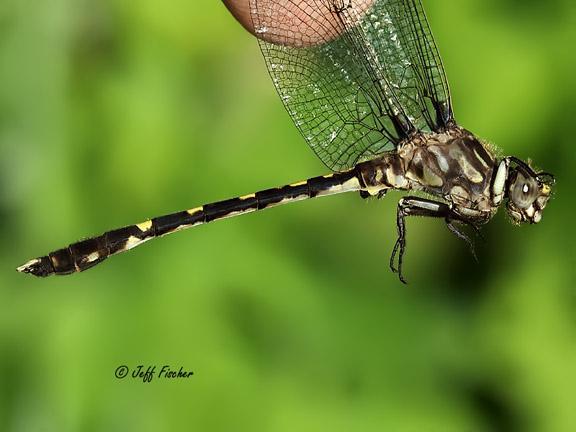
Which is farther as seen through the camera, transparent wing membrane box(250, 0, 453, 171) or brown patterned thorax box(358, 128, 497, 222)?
transparent wing membrane box(250, 0, 453, 171)

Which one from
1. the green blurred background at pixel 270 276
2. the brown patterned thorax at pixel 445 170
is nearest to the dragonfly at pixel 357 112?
the brown patterned thorax at pixel 445 170

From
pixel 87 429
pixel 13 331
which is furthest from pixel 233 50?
pixel 87 429

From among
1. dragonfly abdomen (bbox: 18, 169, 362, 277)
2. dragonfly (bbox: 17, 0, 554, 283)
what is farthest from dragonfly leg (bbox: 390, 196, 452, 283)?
dragonfly abdomen (bbox: 18, 169, 362, 277)

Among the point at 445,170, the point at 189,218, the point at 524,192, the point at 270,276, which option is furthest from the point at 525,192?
the point at 270,276

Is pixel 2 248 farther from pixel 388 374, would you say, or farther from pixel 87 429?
pixel 388 374

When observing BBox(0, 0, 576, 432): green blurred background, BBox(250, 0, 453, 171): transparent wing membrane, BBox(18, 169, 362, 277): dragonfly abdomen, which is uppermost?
BBox(250, 0, 453, 171): transparent wing membrane

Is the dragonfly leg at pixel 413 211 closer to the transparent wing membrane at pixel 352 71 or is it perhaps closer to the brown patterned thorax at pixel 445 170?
the brown patterned thorax at pixel 445 170

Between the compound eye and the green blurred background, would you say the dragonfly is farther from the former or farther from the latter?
the green blurred background

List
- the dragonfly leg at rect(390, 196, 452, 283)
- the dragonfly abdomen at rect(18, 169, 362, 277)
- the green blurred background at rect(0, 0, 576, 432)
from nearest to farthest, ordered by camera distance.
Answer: the dragonfly leg at rect(390, 196, 452, 283), the dragonfly abdomen at rect(18, 169, 362, 277), the green blurred background at rect(0, 0, 576, 432)

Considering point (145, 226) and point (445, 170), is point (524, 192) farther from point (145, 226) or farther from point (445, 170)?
point (145, 226)
